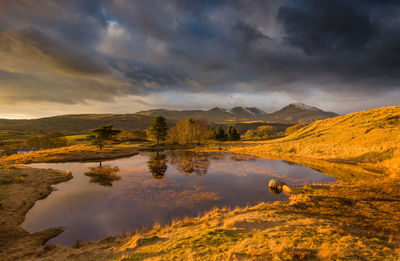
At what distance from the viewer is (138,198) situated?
1833 cm

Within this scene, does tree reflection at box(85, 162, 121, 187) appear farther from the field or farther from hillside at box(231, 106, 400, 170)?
hillside at box(231, 106, 400, 170)

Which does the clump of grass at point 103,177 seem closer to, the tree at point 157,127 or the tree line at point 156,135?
the tree line at point 156,135

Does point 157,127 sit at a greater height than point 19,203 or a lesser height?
greater

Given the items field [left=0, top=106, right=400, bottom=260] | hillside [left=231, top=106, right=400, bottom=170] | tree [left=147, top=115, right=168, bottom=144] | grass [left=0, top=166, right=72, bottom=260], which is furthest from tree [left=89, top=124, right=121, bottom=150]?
hillside [left=231, top=106, right=400, bottom=170]

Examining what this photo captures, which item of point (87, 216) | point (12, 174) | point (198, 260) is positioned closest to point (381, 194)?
point (198, 260)

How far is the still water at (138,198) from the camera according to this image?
1311cm

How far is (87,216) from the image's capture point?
14.5 m

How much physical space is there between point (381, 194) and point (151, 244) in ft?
76.1

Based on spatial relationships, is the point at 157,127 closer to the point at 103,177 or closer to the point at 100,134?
the point at 100,134

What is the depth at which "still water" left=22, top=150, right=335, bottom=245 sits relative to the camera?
43.0 feet

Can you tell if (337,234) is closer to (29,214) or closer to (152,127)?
(29,214)

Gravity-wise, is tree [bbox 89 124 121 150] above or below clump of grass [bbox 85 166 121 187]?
above

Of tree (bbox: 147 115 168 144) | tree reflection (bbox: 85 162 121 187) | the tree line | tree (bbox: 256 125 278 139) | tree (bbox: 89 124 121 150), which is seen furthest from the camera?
tree (bbox: 256 125 278 139)

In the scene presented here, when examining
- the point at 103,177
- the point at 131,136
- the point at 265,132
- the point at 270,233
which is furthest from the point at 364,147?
the point at 265,132
